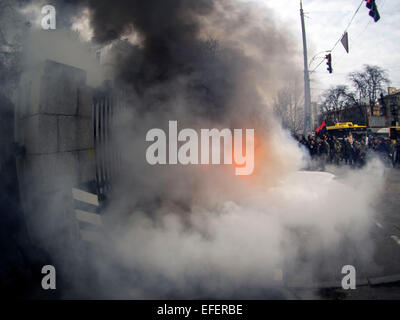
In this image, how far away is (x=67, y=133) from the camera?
9.56 ft

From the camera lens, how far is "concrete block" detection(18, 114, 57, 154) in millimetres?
2615

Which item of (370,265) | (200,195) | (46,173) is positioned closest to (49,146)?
(46,173)

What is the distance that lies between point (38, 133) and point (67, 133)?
342 millimetres

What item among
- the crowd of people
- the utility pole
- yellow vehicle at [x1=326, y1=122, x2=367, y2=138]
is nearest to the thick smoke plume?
the crowd of people

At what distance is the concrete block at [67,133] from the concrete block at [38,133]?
0.07m

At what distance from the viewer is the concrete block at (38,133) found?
2.62m

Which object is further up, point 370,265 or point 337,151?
point 337,151

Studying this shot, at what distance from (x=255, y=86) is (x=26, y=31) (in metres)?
3.52

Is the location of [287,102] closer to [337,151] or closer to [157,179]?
[337,151]

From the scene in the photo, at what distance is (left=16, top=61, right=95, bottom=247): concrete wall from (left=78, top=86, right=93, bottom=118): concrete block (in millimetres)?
17

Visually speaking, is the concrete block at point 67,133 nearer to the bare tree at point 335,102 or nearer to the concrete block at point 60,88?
the concrete block at point 60,88

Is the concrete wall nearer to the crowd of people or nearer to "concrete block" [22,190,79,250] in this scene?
"concrete block" [22,190,79,250]

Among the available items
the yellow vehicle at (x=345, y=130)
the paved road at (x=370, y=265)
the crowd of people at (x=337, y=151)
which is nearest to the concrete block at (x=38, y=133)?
the paved road at (x=370, y=265)
